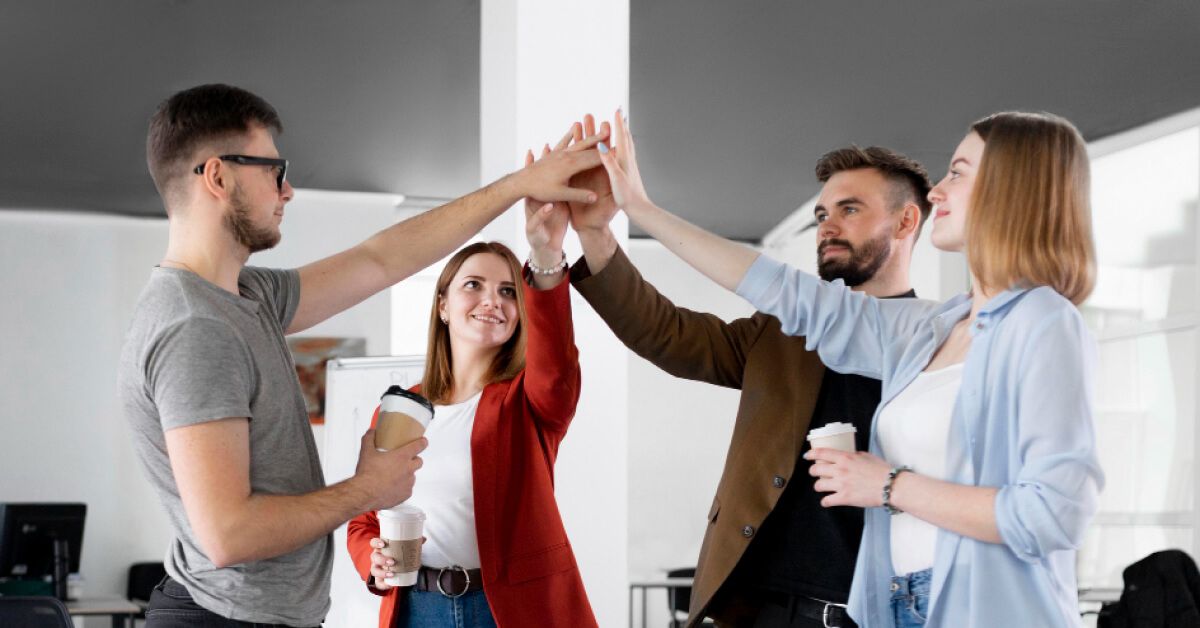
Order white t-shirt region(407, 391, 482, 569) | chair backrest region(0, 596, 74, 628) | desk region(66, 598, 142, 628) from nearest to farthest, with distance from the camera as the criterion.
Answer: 1. white t-shirt region(407, 391, 482, 569)
2. chair backrest region(0, 596, 74, 628)
3. desk region(66, 598, 142, 628)

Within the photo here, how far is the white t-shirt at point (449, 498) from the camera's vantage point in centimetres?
240

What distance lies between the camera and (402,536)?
6.93 ft

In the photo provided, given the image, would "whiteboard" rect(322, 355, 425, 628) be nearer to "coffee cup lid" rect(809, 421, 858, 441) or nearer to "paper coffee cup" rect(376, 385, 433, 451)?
"paper coffee cup" rect(376, 385, 433, 451)

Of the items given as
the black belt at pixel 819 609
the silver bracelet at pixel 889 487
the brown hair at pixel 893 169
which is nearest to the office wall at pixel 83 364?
the brown hair at pixel 893 169

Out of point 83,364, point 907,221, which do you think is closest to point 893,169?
point 907,221

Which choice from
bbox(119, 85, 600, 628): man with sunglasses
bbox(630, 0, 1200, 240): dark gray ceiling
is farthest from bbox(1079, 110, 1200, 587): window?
bbox(119, 85, 600, 628): man with sunglasses

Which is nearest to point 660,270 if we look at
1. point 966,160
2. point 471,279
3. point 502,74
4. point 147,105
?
point 147,105

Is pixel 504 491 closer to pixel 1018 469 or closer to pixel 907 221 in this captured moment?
pixel 907 221

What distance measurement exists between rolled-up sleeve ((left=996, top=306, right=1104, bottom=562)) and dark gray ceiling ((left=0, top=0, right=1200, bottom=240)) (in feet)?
12.6

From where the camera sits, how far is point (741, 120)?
697 cm

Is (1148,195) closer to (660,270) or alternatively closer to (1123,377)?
(1123,377)

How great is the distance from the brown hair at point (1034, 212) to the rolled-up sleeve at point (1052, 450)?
10 centimetres

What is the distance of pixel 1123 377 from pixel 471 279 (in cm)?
578

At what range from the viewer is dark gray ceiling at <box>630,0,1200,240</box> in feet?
17.4
